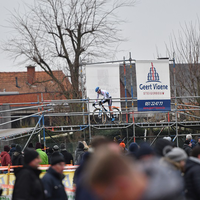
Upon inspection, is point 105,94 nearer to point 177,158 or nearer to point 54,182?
point 54,182

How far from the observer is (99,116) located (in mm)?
17453

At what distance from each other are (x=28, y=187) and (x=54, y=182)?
0.50 meters

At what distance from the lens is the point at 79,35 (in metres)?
26.4

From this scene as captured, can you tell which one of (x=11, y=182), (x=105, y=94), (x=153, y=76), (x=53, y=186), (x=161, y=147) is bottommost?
(x=11, y=182)

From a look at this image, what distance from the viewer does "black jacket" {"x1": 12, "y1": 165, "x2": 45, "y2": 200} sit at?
517 centimetres

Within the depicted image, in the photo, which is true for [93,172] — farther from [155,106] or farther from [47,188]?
[155,106]

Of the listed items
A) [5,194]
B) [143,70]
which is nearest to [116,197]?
[5,194]

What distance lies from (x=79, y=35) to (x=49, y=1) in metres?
3.08

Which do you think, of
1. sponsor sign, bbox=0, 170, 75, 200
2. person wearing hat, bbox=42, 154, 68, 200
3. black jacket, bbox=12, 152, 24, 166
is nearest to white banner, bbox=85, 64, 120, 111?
black jacket, bbox=12, 152, 24, 166

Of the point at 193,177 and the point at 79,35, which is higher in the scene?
the point at 79,35

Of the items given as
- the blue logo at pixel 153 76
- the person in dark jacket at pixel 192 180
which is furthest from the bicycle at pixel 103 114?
the person in dark jacket at pixel 192 180

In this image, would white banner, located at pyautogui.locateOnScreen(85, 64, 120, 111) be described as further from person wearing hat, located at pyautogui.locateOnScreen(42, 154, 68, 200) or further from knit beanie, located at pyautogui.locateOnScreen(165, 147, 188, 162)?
knit beanie, located at pyautogui.locateOnScreen(165, 147, 188, 162)

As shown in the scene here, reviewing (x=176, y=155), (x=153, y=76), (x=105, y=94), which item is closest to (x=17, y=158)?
(x=176, y=155)

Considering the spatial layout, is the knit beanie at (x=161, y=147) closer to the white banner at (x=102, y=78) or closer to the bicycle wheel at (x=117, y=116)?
the bicycle wheel at (x=117, y=116)
